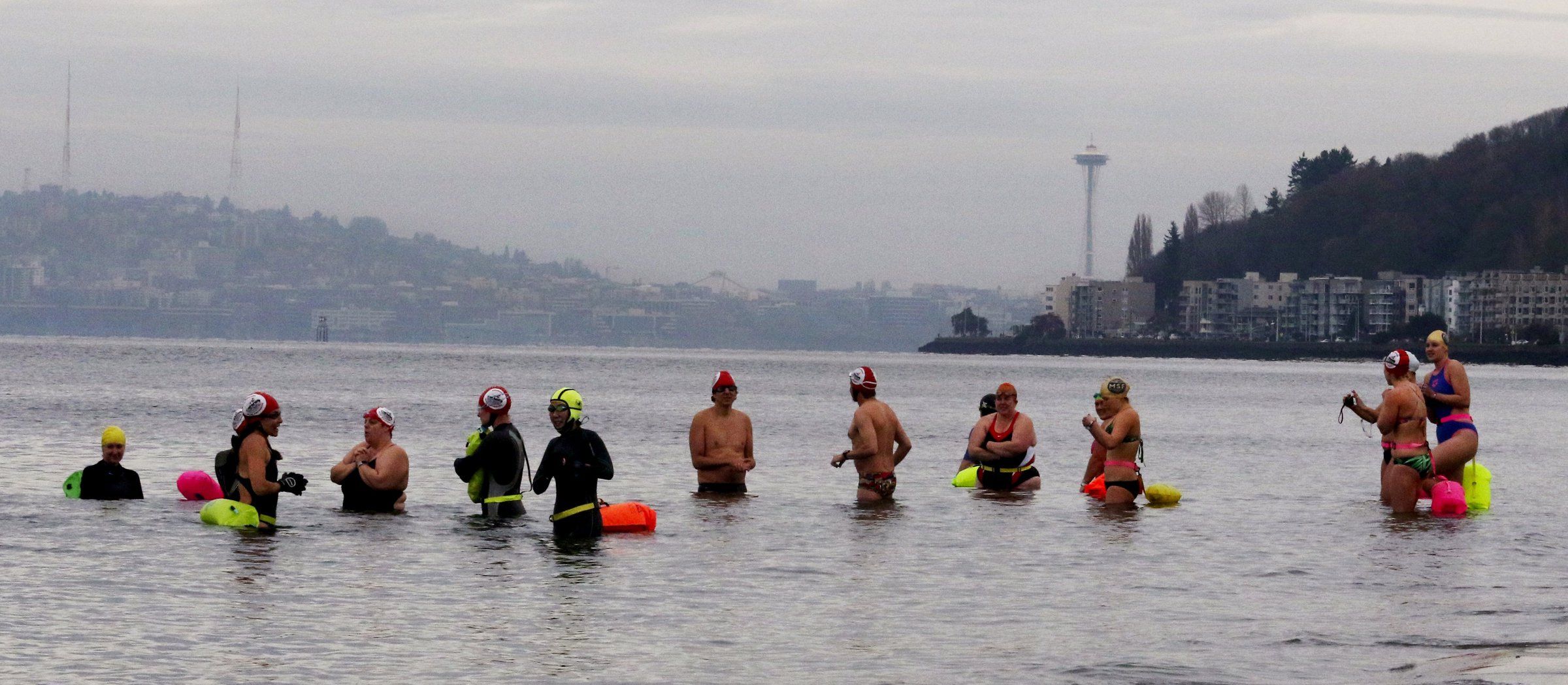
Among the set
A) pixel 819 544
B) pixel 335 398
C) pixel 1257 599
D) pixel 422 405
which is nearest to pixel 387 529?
pixel 819 544

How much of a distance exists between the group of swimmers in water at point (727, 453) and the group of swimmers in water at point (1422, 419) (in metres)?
0.02

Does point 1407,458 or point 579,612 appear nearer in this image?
point 579,612

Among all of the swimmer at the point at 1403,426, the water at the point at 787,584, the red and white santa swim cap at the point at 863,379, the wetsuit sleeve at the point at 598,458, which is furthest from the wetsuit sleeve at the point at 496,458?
the swimmer at the point at 1403,426

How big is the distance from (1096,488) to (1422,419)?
4.59m

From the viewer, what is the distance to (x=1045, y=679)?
1228 cm

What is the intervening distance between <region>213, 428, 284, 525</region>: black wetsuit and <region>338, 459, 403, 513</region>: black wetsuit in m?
1.15

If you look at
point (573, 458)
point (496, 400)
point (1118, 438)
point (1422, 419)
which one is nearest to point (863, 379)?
point (1118, 438)

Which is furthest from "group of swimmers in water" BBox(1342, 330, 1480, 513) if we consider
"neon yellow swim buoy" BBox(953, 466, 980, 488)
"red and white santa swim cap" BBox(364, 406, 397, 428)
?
"red and white santa swim cap" BBox(364, 406, 397, 428)

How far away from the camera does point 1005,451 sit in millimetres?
25000

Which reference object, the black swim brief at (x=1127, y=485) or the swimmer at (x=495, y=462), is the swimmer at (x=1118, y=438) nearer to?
the black swim brief at (x=1127, y=485)

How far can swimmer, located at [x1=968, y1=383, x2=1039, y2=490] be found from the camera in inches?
973

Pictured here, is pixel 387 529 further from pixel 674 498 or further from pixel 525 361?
pixel 525 361

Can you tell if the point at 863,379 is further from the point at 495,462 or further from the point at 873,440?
the point at 495,462

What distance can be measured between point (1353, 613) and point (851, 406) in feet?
200
